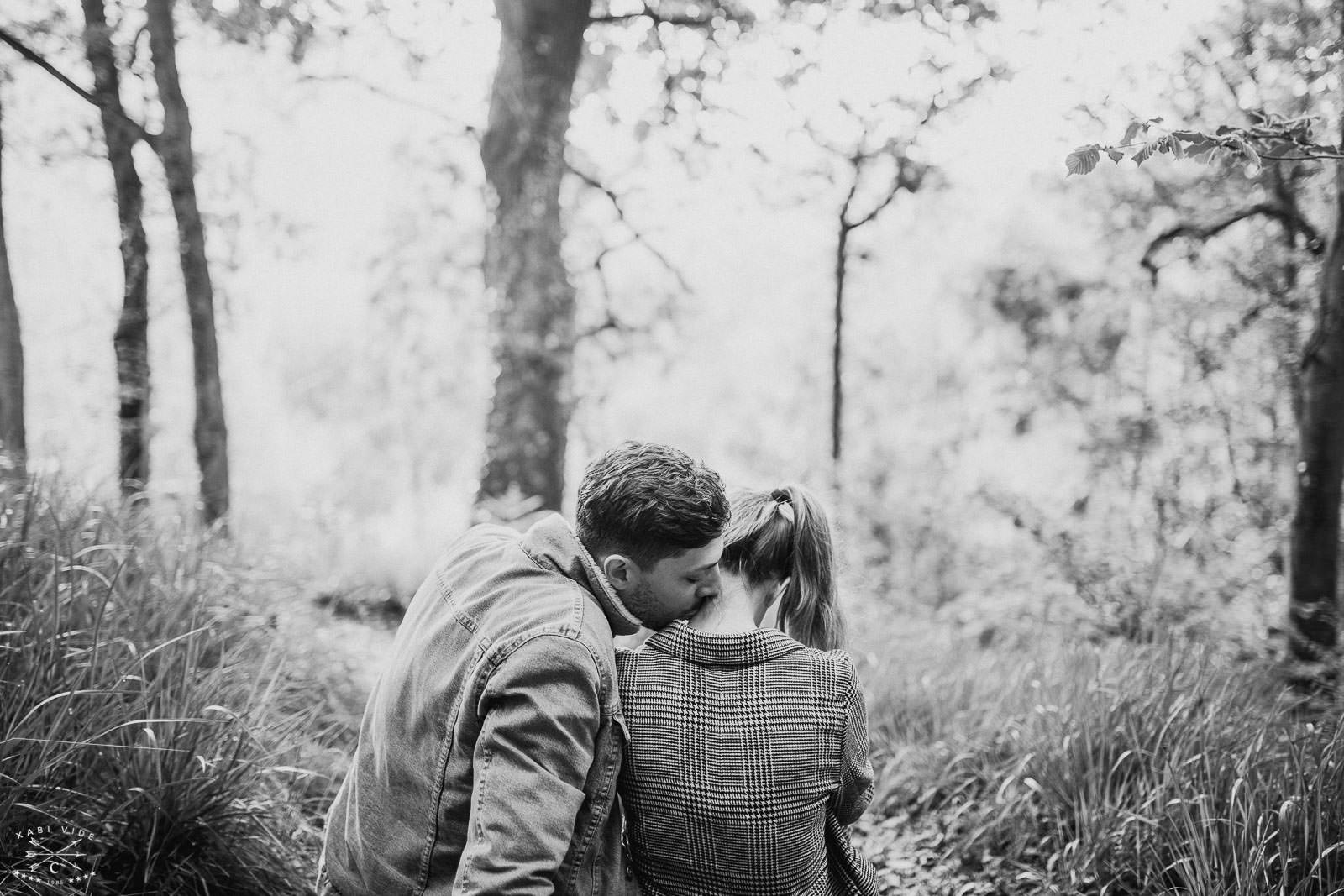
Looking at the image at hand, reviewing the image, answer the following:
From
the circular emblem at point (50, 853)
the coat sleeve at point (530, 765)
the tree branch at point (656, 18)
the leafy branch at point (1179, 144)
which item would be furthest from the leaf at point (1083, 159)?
the tree branch at point (656, 18)

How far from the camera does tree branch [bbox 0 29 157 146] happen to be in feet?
16.3

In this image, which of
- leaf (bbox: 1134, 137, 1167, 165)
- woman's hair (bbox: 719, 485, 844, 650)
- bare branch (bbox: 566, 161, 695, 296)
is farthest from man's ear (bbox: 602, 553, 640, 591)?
bare branch (bbox: 566, 161, 695, 296)

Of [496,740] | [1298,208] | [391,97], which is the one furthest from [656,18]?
[496,740]

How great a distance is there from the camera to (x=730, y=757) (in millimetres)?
1912

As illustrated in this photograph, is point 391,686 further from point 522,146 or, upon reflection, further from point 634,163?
point 634,163

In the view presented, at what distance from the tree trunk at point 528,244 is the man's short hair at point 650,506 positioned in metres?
4.94

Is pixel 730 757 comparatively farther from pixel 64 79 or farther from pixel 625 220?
pixel 625 220

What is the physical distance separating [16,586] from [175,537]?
Result: 111 centimetres

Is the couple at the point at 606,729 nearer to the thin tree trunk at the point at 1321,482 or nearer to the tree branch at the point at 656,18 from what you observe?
the thin tree trunk at the point at 1321,482

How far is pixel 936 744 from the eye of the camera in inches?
143

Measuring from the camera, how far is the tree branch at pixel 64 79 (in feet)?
16.3

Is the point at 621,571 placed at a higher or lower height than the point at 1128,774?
higher

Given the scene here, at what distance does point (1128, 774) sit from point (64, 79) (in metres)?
6.16

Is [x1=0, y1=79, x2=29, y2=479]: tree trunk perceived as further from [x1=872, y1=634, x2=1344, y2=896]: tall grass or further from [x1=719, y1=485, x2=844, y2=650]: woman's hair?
[x1=872, y1=634, x2=1344, y2=896]: tall grass
